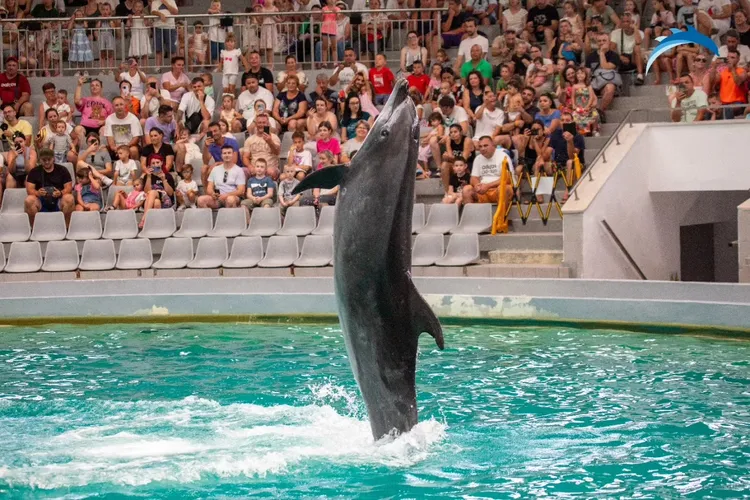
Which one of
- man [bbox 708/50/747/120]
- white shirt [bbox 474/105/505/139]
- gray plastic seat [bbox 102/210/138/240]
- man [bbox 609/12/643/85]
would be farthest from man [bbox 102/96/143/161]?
man [bbox 708/50/747/120]

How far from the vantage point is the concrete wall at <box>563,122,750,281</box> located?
15.6 metres

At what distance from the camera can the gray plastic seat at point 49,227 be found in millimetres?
17547

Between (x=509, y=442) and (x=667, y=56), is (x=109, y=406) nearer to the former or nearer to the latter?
(x=509, y=442)

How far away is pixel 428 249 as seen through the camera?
16.4 metres

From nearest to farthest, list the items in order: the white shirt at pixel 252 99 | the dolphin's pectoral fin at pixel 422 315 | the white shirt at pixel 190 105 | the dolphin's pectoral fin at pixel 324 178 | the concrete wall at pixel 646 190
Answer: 1. the dolphin's pectoral fin at pixel 324 178
2. the dolphin's pectoral fin at pixel 422 315
3. the concrete wall at pixel 646 190
4. the white shirt at pixel 252 99
5. the white shirt at pixel 190 105

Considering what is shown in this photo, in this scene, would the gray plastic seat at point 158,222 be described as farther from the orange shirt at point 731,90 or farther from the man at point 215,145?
the orange shirt at point 731,90

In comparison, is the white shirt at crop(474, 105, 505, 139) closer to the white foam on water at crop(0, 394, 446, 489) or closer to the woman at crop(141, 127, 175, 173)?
the woman at crop(141, 127, 175, 173)

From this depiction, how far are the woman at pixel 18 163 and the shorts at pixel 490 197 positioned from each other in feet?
23.8

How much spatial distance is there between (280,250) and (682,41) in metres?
6.66

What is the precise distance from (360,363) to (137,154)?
41.9 feet

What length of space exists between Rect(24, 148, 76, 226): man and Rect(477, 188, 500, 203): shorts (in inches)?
250

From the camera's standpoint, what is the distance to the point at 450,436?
863 centimetres

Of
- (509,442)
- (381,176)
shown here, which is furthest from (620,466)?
(381,176)

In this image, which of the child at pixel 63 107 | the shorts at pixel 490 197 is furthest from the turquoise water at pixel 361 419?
the child at pixel 63 107
